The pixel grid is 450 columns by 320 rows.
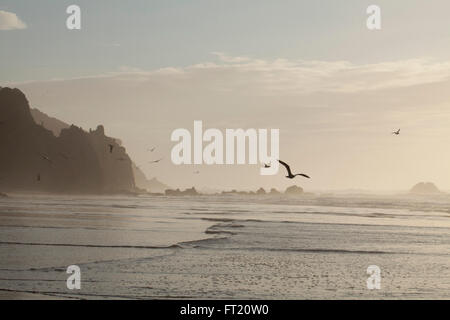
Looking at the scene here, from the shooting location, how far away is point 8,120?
598 ft

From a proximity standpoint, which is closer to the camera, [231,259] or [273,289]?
[273,289]

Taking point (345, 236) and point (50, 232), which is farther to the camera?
point (345, 236)

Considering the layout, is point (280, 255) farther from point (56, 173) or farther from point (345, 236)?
point (56, 173)

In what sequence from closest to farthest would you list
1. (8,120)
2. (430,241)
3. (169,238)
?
1. (169,238)
2. (430,241)
3. (8,120)

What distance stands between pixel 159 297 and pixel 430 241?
24769mm

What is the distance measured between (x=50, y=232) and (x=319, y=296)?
70.6 feet

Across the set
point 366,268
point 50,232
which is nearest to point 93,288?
point 366,268
